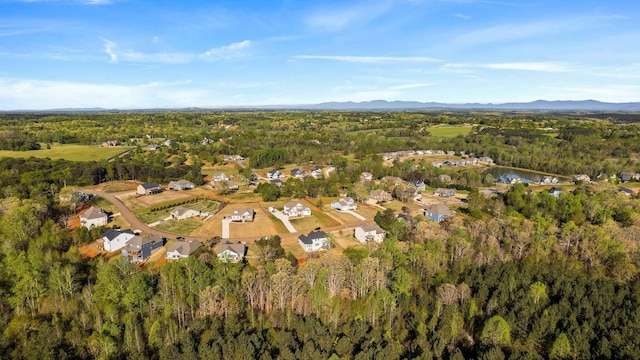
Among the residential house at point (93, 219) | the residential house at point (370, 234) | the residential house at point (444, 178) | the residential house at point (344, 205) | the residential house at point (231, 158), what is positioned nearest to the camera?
the residential house at point (370, 234)

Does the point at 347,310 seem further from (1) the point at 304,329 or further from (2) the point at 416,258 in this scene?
(2) the point at 416,258

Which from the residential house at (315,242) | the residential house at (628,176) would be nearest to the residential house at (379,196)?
the residential house at (315,242)

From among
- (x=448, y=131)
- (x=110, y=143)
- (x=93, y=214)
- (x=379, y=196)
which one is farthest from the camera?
(x=448, y=131)

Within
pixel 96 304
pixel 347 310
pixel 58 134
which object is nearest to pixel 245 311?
pixel 347 310

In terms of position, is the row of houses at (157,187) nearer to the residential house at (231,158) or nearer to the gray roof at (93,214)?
the gray roof at (93,214)

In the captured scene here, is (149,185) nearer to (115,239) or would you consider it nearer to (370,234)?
(115,239)

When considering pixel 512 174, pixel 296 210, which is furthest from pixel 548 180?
pixel 296 210

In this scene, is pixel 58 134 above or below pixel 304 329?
above
